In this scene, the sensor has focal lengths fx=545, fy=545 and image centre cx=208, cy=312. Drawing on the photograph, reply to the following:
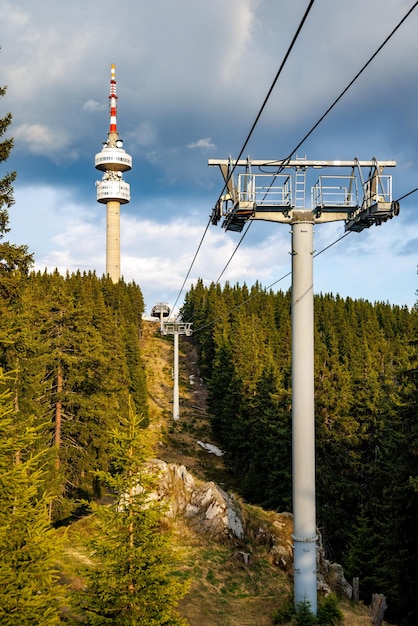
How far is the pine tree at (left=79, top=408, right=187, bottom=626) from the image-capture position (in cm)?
1156

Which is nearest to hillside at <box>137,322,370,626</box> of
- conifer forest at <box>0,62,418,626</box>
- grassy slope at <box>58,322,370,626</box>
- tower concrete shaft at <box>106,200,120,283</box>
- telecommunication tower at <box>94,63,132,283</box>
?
grassy slope at <box>58,322,370,626</box>

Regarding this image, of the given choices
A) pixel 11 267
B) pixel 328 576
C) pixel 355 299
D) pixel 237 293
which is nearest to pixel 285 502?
pixel 328 576

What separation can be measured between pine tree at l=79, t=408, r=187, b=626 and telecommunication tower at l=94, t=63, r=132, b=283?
10884 centimetres

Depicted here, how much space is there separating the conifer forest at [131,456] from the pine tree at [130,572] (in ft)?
0.13

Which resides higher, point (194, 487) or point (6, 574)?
point (6, 574)

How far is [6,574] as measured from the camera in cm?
980

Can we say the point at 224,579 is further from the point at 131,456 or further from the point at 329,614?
the point at 131,456

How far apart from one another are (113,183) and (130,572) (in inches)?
4630

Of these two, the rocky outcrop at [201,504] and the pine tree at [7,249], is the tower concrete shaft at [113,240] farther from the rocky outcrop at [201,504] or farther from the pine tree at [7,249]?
the pine tree at [7,249]

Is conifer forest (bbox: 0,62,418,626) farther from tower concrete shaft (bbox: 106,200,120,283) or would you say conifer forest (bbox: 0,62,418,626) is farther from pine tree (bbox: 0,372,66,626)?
tower concrete shaft (bbox: 106,200,120,283)

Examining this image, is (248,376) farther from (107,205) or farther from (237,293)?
(107,205)

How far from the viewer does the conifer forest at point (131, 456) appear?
440 inches

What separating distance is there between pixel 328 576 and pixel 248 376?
102 ft

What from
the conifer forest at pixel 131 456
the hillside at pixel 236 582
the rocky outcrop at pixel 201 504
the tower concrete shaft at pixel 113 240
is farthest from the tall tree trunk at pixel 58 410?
the tower concrete shaft at pixel 113 240
